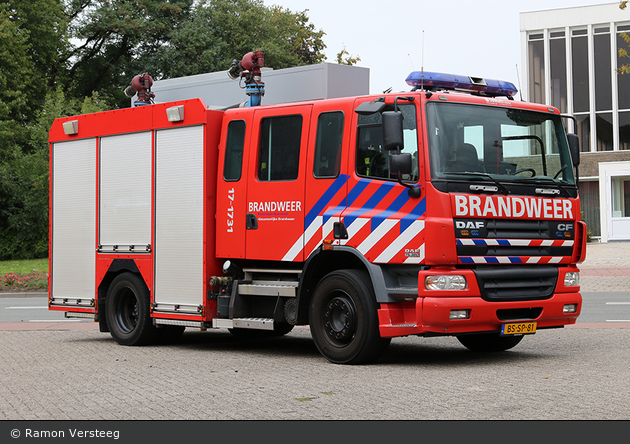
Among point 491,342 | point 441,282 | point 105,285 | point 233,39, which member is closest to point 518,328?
point 441,282

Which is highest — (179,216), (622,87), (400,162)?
(622,87)

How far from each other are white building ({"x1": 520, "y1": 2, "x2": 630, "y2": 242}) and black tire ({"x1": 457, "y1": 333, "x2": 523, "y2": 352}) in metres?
29.5

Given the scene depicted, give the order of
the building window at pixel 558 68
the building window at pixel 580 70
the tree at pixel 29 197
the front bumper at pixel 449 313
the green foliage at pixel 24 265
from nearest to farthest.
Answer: the front bumper at pixel 449 313, the green foliage at pixel 24 265, the tree at pixel 29 197, the building window at pixel 580 70, the building window at pixel 558 68

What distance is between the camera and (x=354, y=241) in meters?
9.23

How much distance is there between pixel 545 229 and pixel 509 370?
5.45ft

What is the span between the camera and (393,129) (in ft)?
28.3

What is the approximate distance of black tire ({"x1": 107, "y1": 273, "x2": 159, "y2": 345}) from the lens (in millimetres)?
11633

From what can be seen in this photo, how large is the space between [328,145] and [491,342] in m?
3.23

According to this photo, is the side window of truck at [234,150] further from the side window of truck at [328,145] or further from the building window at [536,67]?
the building window at [536,67]

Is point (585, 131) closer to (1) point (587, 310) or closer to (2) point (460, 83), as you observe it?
(1) point (587, 310)

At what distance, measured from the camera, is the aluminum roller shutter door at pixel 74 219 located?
40.9 ft

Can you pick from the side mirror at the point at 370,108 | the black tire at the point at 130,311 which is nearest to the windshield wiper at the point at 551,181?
the side mirror at the point at 370,108

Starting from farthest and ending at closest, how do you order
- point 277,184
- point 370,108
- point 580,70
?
point 580,70 → point 277,184 → point 370,108

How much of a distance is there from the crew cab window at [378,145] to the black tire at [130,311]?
401 cm
